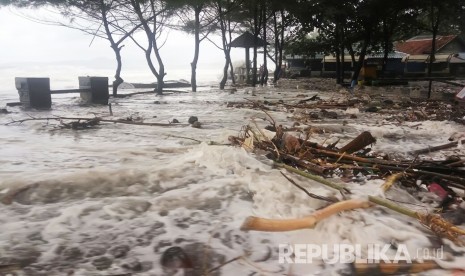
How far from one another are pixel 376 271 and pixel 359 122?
5410 millimetres

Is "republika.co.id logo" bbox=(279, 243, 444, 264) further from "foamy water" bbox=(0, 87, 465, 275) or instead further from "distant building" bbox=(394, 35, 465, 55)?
"distant building" bbox=(394, 35, 465, 55)

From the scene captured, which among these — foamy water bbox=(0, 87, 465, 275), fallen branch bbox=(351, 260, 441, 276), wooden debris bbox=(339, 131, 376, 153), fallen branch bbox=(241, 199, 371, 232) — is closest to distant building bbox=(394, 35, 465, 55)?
wooden debris bbox=(339, 131, 376, 153)

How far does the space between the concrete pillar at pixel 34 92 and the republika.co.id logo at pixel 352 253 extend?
940cm

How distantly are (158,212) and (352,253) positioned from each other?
1374mm

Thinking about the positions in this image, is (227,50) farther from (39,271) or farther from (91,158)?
(39,271)

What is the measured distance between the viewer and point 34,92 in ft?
30.6

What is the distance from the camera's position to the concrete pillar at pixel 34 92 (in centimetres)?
923

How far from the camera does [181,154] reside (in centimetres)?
412

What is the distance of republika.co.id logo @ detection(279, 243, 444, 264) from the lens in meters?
1.94

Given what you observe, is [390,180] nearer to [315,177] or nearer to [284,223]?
[315,177]

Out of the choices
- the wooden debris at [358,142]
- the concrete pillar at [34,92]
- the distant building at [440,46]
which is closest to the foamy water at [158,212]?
the wooden debris at [358,142]

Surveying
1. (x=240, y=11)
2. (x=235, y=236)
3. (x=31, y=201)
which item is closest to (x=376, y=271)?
(x=235, y=236)

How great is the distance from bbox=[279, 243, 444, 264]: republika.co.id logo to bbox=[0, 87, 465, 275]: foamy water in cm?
5

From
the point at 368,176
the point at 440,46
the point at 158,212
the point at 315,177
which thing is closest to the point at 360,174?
the point at 368,176
